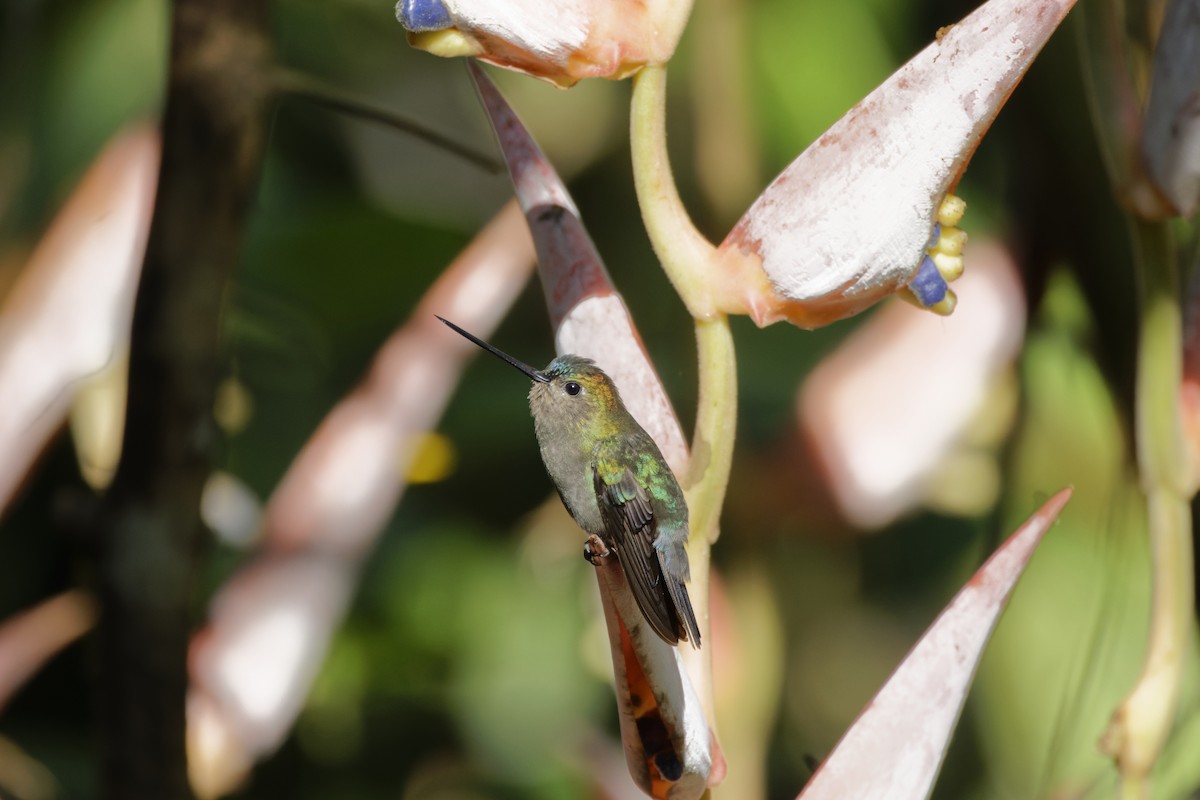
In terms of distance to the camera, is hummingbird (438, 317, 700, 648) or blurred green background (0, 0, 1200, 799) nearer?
hummingbird (438, 317, 700, 648)

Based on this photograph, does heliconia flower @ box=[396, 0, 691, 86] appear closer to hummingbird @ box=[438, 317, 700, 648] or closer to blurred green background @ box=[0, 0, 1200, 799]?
hummingbird @ box=[438, 317, 700, 648]

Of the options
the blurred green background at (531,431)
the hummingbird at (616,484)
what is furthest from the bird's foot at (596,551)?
the blurred green background at (531,431)

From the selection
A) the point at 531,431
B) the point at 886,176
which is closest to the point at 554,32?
the point at 886,176

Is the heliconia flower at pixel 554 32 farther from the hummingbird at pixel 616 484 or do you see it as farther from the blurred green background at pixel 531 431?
the blurred green background at pixel 531 431

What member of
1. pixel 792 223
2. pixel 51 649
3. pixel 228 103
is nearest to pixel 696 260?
pixel 792 223

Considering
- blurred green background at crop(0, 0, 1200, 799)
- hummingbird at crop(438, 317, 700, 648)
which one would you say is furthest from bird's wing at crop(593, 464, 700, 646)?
blurred green background at crop(0, 0, 1200, 799)

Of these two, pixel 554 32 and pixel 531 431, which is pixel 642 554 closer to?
pixel 554 32
